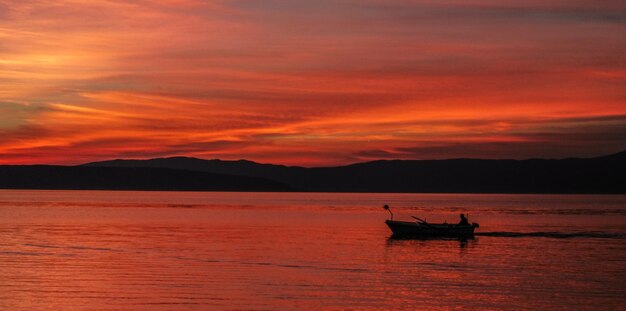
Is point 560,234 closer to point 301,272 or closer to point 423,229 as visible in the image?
point 423,229

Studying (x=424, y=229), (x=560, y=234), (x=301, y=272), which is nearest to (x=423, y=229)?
(x=424, y=229)

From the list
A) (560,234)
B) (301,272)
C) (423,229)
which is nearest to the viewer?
(301,272)

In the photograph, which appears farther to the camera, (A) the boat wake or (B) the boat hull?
(A) the boat wake

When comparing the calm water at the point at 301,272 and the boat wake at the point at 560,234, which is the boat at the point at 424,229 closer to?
the calm water at the point at 301,272

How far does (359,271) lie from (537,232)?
42709mm

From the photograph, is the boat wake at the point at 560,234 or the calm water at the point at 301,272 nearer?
the calm water at the point at 301,272

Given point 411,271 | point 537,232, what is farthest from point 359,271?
point 537,232

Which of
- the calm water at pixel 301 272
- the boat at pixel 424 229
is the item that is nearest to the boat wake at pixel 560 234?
the calm water at pixel 301 272

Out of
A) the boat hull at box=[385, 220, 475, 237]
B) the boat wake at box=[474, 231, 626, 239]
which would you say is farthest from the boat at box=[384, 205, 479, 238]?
the boat wake at box=[474, 231, 626, 239]

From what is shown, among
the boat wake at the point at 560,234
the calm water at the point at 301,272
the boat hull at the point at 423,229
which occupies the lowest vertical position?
the calm water at the point at 301,272

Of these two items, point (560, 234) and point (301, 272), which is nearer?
point (301, 272)

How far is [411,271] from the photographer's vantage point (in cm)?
4822

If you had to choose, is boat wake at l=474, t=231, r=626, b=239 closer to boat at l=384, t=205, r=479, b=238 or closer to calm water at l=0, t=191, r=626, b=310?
calm water at l=0, t=191, r=626, b=310

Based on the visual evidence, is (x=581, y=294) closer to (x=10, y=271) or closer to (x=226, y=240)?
(x=10, y=271)
